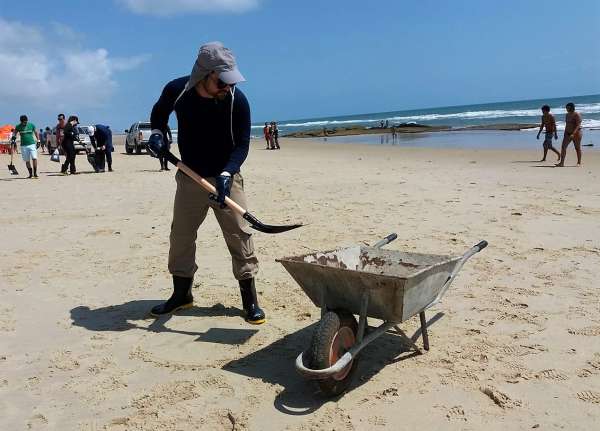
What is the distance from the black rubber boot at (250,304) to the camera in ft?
12.8

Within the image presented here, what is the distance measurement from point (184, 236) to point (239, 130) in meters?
0.86

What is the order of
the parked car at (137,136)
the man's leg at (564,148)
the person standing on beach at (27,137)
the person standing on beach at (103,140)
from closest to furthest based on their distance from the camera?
the man's leg at (564,148), the person standing on beach at (27,137), the person standing on beach at (103,140), the parked car at (137,136)

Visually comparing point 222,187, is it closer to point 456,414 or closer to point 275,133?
point 456,414

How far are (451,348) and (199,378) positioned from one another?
5.01 feet

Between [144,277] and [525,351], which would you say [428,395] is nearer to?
[525,351]

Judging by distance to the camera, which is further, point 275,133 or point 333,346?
point 275,133

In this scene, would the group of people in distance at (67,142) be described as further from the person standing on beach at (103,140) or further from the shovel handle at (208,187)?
the shovel handle at (208,187)

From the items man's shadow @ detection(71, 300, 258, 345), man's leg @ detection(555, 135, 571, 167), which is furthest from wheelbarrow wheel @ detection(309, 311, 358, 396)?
man's leg @ detection(555, 135, 571, 167)

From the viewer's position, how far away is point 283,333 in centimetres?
375

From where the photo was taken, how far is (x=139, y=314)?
13.7 ft

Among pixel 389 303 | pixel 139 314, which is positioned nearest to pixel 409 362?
pixel 389 303

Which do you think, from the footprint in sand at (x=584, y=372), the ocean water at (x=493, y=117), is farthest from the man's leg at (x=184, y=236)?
the ocean water at (x=493, y=117)

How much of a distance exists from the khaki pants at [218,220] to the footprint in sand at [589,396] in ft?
6.98

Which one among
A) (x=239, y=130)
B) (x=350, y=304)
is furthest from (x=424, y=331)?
(x=239, y=130)
